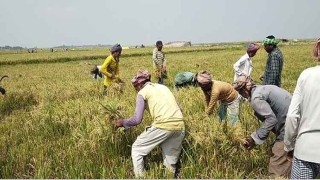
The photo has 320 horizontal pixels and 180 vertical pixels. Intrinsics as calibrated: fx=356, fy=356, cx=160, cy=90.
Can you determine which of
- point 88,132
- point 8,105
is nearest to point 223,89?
point 88,132

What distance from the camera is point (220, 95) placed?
18.9 feet

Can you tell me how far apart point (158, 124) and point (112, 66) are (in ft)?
13.7

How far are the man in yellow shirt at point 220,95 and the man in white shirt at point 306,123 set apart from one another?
2580 mm

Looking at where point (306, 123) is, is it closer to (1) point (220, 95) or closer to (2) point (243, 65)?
(1) point (220, 95)

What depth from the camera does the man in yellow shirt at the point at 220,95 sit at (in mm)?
5469

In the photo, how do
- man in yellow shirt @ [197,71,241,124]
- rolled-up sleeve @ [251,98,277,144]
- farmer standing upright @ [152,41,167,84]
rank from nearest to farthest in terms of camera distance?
rolled-up sleeve @ [251,98,277,144] → man in yellow shirt @ [197,71,241,124] → farmer standing upright @ [152,41,167,84]

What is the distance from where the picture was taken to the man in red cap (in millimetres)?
4289

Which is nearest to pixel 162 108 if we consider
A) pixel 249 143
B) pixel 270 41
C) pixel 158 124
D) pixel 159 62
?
pixel 158 124

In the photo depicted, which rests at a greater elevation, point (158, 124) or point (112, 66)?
point (112, 66)

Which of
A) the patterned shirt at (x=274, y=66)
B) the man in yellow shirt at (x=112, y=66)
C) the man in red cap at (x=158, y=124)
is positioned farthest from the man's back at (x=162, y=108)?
the man in yellow shirt at (x=112, y=66)

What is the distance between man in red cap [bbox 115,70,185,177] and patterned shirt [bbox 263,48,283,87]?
115 inches

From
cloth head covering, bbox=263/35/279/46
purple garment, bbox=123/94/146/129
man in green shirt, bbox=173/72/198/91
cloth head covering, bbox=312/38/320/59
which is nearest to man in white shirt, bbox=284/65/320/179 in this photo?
cloth head covering, bbox=312/38/320/59

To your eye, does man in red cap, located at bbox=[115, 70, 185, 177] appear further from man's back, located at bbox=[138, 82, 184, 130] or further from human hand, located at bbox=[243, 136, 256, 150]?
human hand, located at bbox=[243, 136, 256, 150]

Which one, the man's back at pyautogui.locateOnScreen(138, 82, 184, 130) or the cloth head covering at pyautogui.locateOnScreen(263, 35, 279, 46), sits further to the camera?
the cloth head covering at pyautogui.locateOnScreen(263, 35, 279, 46)
